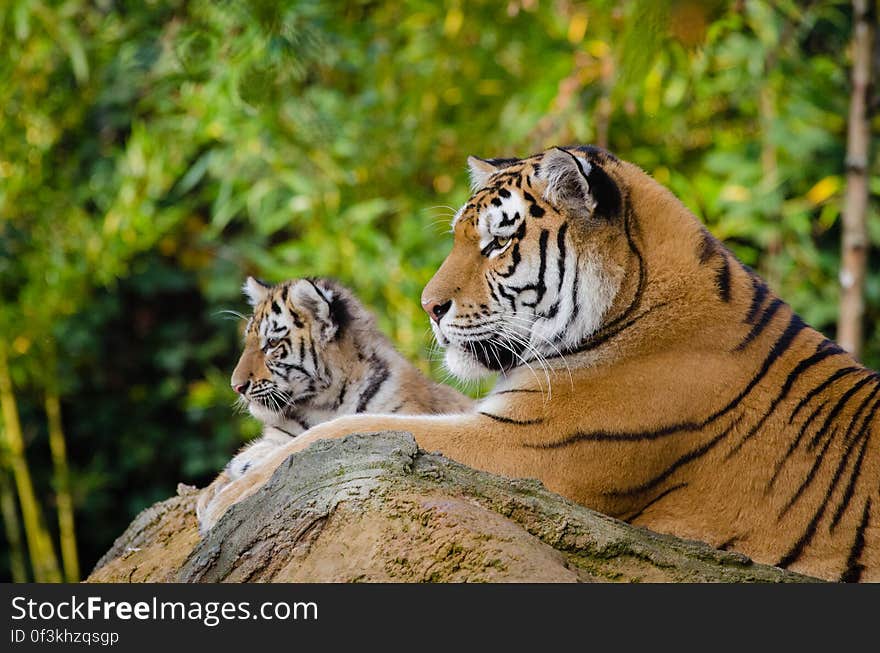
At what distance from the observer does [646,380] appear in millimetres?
3205

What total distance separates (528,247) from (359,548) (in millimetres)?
1220

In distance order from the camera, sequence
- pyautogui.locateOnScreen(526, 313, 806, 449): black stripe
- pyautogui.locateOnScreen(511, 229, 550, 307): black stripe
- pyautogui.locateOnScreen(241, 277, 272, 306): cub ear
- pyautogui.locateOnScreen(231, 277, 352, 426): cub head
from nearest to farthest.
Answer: pyautogui.locateOnScreen(526, 313, 806, 449): black stripe < pyautogui.locateOnScreen(511, 229, 550, 307): black stripe < pyautogui.locateOnScreen(231, 277, 352, 426): cub head < pyautogui.locateOnScreen(241, 277, 272, 306): cub ear

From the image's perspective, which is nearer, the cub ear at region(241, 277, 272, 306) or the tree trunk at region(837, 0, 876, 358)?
the cub ear at region(241, 277, 272, 306)

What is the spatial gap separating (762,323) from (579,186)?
66cm

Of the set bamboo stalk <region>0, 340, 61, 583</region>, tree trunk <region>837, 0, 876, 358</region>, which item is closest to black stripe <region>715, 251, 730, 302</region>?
tree trunk <region>837, 0, 876, 358</region>

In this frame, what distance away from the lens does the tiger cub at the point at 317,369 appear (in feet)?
13.6

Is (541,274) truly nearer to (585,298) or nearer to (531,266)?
(531,266)

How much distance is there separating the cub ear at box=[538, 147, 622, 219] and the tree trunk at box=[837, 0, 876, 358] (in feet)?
7.95

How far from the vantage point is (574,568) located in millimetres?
2568

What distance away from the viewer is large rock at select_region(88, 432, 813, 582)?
97.5 inches

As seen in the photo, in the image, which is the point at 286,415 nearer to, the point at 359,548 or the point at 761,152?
the point at 359,548

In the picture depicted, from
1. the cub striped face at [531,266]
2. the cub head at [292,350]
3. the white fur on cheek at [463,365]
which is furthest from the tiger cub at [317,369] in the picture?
the cub striped face at [531,266]

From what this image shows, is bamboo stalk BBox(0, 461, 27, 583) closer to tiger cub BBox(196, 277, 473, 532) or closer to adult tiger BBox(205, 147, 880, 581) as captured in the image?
tiger cub BBox(196, 277, 473, 532)

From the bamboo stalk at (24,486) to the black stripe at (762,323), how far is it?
5270mm
